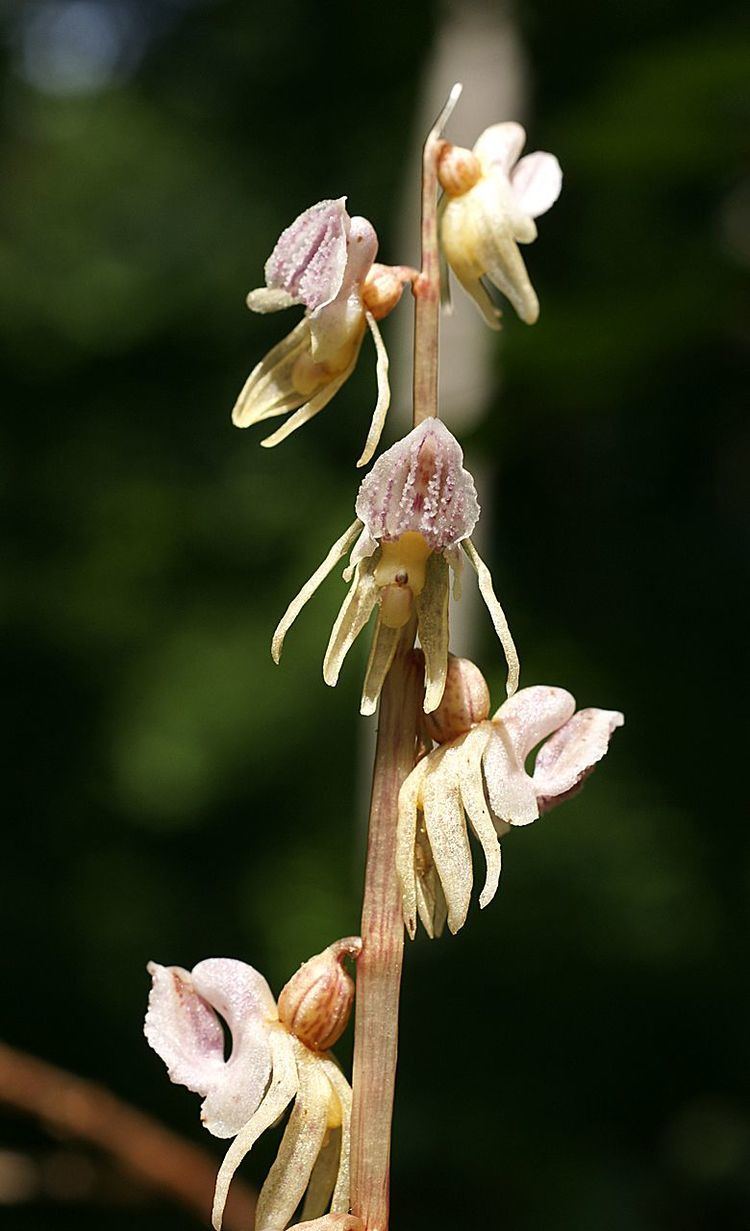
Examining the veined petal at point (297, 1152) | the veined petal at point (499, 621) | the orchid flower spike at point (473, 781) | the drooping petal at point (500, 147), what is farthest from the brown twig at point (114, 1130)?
the drooping petal at point (500, 147)

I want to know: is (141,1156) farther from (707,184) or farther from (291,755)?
(291,755)

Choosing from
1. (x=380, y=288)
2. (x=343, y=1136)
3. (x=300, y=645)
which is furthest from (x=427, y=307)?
(x=300, y=645)

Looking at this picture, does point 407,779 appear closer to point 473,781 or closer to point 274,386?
point 473,781

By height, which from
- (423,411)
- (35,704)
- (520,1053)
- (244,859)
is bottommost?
(423,411)

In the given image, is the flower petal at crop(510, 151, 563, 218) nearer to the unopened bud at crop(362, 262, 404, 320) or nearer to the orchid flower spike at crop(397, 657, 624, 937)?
the unopened bud at crop(362, 262, 404, 320)

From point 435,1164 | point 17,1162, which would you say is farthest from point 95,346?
point 17,1162

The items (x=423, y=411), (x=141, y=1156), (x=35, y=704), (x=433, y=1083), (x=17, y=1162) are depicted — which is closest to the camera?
(x=423, y=411)

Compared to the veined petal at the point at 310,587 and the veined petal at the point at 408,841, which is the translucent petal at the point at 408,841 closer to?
the veined petal at the point at 408,841

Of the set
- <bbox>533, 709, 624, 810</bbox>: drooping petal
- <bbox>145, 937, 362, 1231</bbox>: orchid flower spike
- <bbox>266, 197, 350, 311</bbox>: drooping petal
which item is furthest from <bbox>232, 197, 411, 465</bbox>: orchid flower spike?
<bbox>145, 937, 362, 1231</bbox>: orchid flower spike
